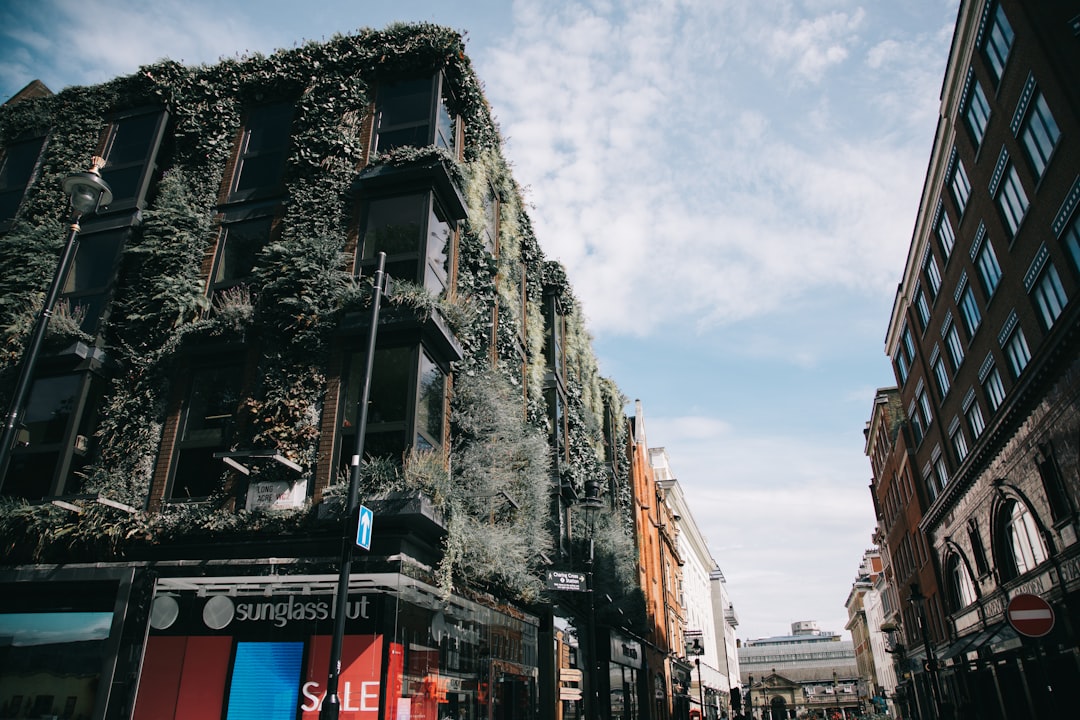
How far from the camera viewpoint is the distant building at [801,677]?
5123 inches

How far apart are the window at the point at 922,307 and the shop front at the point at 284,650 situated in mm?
30564

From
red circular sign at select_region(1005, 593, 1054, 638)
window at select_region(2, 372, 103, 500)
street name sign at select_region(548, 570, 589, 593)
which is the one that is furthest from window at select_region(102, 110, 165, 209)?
red circular sign at select_region(1005, 593, 1054, 638)

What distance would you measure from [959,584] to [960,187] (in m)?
19.7

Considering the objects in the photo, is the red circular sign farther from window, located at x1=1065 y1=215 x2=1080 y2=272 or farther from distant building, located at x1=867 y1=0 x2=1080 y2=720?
window, located at x1=1065 y1=215 x2=1080 y2=272

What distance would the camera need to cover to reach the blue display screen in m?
11.2

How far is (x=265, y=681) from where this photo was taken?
11.4 m

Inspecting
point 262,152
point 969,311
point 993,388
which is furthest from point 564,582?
point 969,311

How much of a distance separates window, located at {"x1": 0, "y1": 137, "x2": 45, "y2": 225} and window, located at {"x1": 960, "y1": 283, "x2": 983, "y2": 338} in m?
31.7

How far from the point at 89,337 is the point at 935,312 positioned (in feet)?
110

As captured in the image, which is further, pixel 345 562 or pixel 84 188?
pixel 345 562

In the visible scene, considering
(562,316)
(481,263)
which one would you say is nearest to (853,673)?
(562,316)

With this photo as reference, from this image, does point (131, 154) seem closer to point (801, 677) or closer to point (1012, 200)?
point (1012, 200)

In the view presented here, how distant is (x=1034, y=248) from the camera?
62.8 ft

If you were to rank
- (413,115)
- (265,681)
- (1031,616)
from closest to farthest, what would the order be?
(1031,616) → (265,681) → (413,115)
